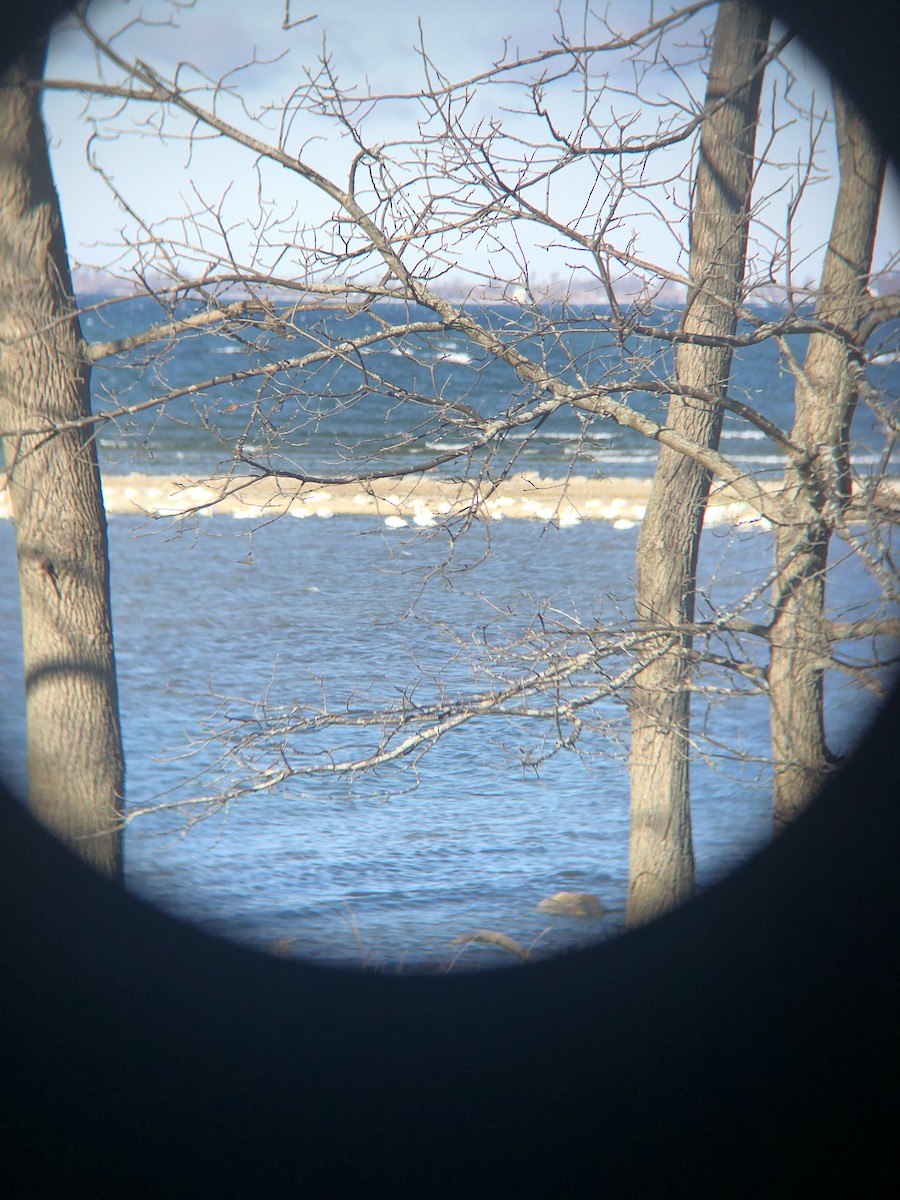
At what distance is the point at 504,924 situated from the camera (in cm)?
682

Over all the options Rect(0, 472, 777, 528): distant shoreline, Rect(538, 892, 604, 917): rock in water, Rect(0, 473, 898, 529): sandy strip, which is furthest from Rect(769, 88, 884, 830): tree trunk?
Rect(0, 472, 777, 528): distant shoreline

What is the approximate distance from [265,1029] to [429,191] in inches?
128

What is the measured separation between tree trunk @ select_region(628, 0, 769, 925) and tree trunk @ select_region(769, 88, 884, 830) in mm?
482

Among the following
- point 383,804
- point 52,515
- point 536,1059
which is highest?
point 52,515

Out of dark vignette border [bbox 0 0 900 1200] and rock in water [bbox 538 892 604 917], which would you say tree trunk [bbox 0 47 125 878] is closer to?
dark vignette border [bbox 0 0 900 1200]

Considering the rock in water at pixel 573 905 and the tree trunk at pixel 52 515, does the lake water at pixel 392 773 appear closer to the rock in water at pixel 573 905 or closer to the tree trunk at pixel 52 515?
the rock in water at pixel 573 905

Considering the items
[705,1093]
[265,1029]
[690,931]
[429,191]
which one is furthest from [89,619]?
[705,1093]

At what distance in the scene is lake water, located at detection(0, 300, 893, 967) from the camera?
638 cm

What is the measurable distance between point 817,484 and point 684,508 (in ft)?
5.10

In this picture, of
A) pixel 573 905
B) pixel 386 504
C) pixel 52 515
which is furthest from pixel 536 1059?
pixel 386 504

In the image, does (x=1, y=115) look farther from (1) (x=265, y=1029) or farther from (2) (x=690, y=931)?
(2) (x=690, y=931)

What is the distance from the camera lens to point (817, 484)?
13.8 feet

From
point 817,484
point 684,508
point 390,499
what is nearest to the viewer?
point 817,484

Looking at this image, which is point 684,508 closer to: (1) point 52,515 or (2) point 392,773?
(2) point 392,773
